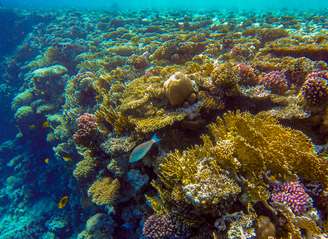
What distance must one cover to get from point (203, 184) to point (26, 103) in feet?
43.9

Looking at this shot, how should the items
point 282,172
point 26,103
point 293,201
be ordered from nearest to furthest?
point 293,201
point 282,172
point 26,103

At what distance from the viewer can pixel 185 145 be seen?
4.71m

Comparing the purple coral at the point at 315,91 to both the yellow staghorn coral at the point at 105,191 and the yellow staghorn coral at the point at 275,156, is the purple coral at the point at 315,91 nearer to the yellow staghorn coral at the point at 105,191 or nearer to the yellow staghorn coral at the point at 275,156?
the yellow staghorn coral at the point at 275,156

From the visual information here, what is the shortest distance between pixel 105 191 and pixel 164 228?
7.47 ft

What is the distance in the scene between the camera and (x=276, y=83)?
5.11 metres

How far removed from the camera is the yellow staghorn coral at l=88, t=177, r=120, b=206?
5305mm

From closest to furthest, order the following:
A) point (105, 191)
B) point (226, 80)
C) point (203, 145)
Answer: point (203, 145)
point (226, 80)
point (105, 191)

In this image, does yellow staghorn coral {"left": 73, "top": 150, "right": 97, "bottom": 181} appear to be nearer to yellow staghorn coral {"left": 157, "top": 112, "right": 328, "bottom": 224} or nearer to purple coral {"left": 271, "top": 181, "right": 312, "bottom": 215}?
yellow staghorn coral {"left": 157, "top": 112, "right": 328, "bottom": 224}

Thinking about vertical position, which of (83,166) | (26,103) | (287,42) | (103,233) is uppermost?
(287,42)

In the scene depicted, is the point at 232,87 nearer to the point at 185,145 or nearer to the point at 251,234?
the point at 185,145

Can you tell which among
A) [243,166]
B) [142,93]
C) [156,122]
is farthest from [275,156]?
[142,93]

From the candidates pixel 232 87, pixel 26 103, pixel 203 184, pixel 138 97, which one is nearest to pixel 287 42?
pixel 232 87

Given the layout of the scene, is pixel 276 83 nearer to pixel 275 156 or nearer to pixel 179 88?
pixel 179 88

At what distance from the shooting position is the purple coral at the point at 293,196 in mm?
3051
